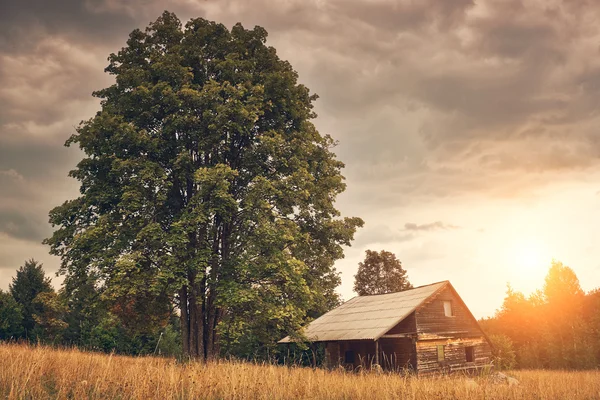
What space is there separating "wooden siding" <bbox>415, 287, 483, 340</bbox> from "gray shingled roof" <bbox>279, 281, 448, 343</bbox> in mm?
813

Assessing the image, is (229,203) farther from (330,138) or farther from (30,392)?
(30,392)

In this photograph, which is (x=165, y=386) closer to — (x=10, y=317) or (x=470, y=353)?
(x=470, y=353)

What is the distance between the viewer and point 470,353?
32.0 m

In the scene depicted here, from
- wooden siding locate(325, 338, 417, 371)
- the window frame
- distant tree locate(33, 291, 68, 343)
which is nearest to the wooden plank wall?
wooden siding locate(325, 338, 417, 371)

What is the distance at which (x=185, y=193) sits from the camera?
74.4ft

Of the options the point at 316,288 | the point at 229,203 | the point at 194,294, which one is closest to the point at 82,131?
the point at 229,203

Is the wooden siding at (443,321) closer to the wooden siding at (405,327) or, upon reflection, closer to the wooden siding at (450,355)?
the wooden siding at (405,327)

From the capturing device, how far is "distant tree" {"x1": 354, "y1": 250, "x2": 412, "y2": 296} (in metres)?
55.8

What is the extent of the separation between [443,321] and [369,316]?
5.23 metres

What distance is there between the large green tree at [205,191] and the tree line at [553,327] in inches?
1124

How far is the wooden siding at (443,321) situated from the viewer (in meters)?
28.9

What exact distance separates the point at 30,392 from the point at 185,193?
15661 mm

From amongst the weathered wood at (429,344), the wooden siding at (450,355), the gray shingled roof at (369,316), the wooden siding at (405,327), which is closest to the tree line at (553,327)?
the wooden siding at (450,355)

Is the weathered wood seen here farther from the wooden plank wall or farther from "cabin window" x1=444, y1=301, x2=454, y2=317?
"cabin window" x1=444, y1=301, x2=454, y2=317
